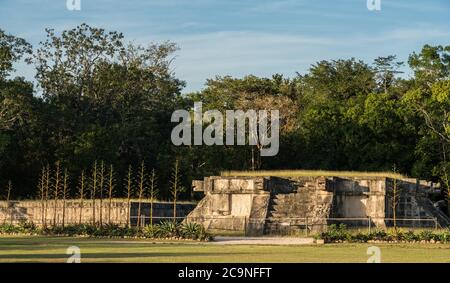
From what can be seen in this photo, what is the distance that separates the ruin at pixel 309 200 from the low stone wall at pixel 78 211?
2.22 metres

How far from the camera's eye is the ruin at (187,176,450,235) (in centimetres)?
4312

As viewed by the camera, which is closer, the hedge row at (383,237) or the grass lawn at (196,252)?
the grass lawn at (196,252)

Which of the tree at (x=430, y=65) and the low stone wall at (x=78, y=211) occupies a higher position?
the tree at (x=430, y=65)

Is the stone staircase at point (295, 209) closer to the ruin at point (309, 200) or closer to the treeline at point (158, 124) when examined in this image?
the ruin at point (309, 200)

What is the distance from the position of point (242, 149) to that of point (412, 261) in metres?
37.5

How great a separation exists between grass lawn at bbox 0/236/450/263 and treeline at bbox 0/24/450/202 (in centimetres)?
2186

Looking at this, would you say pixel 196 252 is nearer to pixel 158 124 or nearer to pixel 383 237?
pixel 383 237

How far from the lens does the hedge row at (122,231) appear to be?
36219 mm

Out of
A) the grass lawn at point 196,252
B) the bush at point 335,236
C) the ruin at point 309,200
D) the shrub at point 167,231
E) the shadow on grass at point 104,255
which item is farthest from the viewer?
the ruin at point 309,200

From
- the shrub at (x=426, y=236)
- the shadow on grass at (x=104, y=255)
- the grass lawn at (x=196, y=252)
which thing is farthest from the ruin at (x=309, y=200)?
the shadow on grass at (x=104, y=255)

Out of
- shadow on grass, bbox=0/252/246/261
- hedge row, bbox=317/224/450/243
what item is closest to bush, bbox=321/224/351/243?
hedge row, bbox=317/224/450/243

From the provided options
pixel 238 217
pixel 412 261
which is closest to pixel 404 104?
pixel 238 217

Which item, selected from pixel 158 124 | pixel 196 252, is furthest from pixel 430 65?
pixel 196 252

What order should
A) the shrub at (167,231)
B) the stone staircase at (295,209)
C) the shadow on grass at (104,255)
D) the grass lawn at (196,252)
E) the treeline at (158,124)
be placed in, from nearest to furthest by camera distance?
1. the grass lawn at (196,252)
2. the shadow on grass at (104,255)
3. the shrub at (167,231)
4. the stone staircase at (295,209)
5. the treeline at (158,124)
